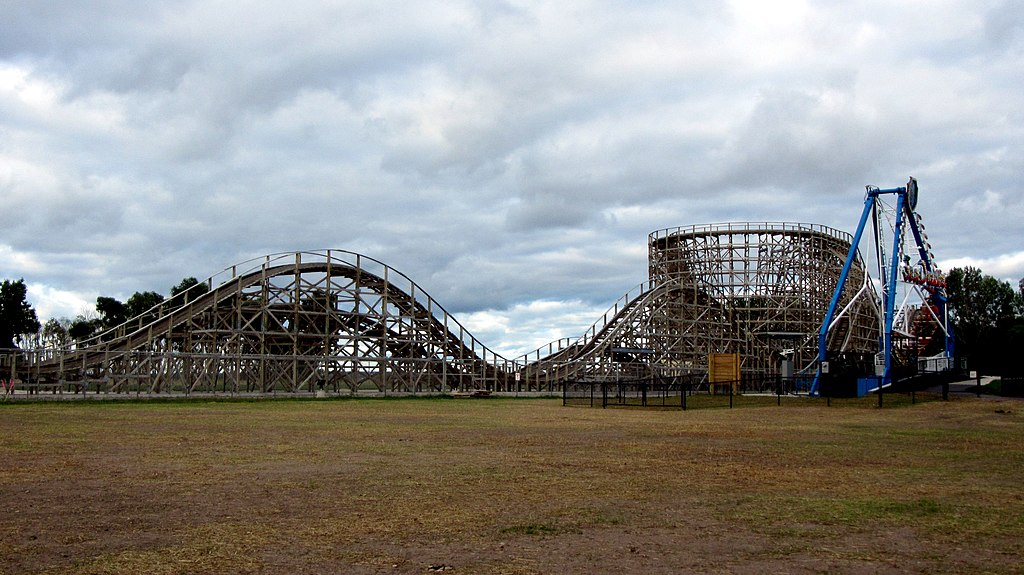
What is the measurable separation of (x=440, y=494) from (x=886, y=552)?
4465 mm

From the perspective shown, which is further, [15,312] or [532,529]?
[15,312]

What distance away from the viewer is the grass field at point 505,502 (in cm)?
641

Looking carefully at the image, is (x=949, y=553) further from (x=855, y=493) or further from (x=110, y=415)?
(x=110, y=415)

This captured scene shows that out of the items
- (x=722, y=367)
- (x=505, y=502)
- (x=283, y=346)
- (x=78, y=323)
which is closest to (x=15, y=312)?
(x=78, y=323)

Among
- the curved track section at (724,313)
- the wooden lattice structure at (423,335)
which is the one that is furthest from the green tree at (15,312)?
the curved track section at (724,313)

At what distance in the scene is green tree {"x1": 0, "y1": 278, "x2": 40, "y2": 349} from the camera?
64.1 m

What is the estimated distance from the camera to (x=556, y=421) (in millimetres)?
21891

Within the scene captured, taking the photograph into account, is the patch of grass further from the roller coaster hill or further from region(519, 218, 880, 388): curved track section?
region(519, 218, 880, 388): curved track section

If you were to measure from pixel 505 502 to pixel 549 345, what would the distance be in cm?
4130

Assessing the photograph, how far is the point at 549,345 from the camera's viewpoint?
50.1 meters

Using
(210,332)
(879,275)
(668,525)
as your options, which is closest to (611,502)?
(668,525)

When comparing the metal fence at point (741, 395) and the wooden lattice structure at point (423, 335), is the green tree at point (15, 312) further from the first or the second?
the metal fence at point (741, 395)

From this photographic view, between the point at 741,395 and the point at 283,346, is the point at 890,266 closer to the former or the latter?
the point at 741,395

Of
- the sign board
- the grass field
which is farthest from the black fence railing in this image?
the grass field
